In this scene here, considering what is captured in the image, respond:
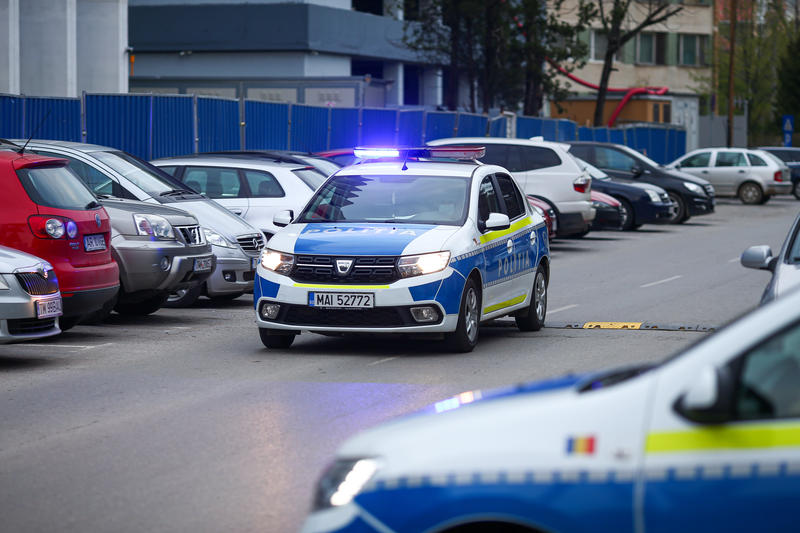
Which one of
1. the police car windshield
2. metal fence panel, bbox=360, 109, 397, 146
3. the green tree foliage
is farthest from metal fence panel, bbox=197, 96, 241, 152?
the green tree foliage

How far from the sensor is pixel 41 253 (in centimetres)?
1184

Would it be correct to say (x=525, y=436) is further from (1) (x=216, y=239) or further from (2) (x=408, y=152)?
(1) (x=216, y=239)

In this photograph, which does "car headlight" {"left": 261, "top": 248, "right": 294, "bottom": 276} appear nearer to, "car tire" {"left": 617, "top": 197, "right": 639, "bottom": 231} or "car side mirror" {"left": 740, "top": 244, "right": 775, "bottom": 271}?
"car side mirror" {"left": 740, "top": 244, "right": 775, "bottom": 271}

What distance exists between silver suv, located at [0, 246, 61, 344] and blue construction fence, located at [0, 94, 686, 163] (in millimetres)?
5308

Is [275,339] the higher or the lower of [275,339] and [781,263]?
the lower

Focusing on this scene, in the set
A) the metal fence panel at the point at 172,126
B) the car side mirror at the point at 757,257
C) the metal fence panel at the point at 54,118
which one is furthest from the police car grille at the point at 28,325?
the metal fence panel at the point at 172,126

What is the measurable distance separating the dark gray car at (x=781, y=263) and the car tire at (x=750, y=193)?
34395mm

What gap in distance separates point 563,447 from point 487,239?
835cm

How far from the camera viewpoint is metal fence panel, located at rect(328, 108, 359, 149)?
31.1 metres

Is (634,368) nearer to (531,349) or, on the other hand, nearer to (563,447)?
(563,447)

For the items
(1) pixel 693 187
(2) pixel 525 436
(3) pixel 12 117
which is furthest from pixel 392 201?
(1) pixel 693 187

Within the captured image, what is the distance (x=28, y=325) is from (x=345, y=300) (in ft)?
8.12

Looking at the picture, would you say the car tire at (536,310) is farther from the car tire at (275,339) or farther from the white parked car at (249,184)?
the white parked car at (249,184)

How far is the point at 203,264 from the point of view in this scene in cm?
1405
